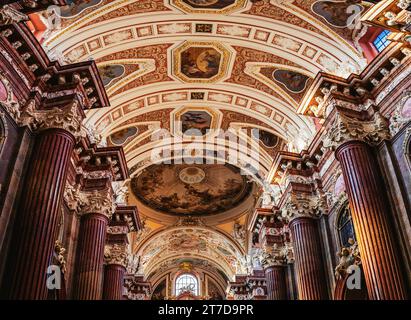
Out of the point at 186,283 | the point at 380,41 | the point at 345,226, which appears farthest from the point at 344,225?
the point at 186,283

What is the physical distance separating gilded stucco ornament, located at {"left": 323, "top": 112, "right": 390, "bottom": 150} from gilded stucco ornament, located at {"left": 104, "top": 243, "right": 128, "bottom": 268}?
346 inches

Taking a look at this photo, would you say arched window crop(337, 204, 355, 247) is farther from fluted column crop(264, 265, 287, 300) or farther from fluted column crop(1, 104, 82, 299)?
fluted column crop(1, 104, 82, 299)

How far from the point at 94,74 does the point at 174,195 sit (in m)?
17.6

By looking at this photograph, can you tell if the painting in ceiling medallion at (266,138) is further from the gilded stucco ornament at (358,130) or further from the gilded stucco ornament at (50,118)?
the gilded stucco ornament at (50,118)

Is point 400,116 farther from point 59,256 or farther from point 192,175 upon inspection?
point 192,175

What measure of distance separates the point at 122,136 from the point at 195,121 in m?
3.18

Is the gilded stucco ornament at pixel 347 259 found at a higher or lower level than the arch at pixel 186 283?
lower

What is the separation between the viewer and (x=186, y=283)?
116 ft

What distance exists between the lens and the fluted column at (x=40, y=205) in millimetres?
8750

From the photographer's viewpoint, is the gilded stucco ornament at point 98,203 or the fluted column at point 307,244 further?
the gilded stucco ornament at point 98,203

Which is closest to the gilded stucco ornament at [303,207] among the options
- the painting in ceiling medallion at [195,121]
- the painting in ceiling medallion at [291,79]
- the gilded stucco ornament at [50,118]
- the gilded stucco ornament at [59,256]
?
the painting in ceiling medallion at [291,79]

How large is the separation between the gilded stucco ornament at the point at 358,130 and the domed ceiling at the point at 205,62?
6.42 ft

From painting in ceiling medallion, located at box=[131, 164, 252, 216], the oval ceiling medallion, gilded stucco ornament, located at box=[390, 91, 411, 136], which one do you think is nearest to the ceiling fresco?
painting in ceiling medallion, located at box=[131, 164, 252, 216]
